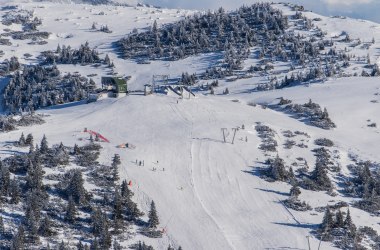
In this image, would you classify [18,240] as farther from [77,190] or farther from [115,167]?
[115,167]

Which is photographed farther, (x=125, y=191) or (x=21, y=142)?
(x=21, y=142)

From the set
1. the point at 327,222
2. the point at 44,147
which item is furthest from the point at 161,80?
the point at 327,222

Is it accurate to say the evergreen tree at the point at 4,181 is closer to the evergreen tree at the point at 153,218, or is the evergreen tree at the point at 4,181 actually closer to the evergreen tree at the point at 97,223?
the evergreen tree at the point at 97,223

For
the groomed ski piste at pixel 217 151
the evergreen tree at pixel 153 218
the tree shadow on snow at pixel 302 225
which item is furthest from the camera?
the tree shadow on snow at pixel 302 225

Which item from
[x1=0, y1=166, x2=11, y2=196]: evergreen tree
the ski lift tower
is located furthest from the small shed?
[x1=0, y1=166, x2=11, y2=196]: evergreen tree

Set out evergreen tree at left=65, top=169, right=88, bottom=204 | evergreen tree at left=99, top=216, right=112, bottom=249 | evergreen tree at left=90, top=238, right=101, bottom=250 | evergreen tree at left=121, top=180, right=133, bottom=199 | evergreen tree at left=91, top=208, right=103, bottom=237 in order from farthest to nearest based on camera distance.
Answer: evergreen tree at left=121, top=180, right=133, bottom=199 → evergreen tree at left=65, top=169, right=88, bottom=204 → evergreen tree at left=91, top=208, right=103, bottom=237 → evergreen tree at left=99, top=216, right=112, bottom=249 → evergreen tree at left=90, top=238, right=101, bottom=250

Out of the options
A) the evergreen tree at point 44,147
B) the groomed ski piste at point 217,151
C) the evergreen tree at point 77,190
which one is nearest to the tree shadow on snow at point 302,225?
the groomed ski piste at point 217,151

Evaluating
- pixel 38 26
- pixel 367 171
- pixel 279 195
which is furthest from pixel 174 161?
pixel 38 26

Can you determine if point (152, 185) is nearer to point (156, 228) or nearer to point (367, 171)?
point (156, 228)

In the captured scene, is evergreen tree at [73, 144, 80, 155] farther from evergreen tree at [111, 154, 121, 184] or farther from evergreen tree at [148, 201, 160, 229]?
evergreen tree at [148, 201, 160, 229]
